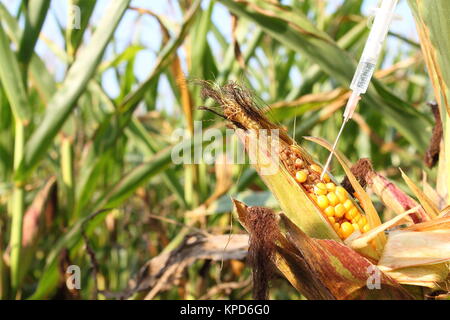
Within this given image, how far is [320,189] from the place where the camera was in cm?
60

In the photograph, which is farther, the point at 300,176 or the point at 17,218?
the point at 17,218

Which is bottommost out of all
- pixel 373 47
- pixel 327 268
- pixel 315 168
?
pixel 327 268

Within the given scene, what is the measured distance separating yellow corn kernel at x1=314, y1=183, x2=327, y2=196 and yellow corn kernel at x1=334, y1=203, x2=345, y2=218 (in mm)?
23

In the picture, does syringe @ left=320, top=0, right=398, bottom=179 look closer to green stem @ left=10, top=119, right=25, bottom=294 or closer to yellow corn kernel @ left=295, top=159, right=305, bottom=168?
yellow corn kernel @ left=295, top=159, right=305, bottom=168

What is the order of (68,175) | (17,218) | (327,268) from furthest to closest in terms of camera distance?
(68,175), (17,218), (327,268)

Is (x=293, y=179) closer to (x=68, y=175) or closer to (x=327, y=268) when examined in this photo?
(x=327, y=268)

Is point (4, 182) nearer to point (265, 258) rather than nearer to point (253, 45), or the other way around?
point (253, 45)

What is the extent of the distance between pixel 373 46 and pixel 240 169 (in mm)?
689

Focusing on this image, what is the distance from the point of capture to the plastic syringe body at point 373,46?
1.90ft

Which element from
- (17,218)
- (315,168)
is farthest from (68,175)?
(315,168)

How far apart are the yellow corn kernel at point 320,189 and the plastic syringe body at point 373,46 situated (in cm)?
8

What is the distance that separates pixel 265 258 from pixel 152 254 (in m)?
1.08
